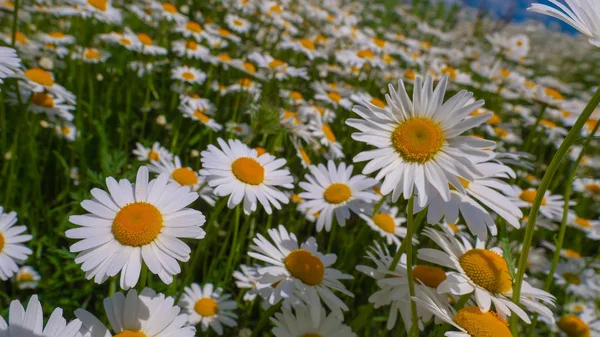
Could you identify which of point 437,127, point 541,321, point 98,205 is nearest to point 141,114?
point 98,205

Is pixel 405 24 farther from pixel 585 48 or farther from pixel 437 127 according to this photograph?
pixel 437 127

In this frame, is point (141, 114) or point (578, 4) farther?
point (141, 114)

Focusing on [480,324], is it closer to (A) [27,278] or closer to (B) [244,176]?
(B) [244,176]

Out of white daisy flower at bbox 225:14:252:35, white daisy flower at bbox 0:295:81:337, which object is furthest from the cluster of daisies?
white daisy flower at bbox 225:14:252:35

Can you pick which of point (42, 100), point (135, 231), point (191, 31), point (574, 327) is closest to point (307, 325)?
point (135, 231)

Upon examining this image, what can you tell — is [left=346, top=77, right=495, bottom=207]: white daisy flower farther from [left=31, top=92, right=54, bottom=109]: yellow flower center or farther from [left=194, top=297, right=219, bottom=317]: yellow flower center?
[left=31, top=92, right=54, bottom=109]: yellow flower center

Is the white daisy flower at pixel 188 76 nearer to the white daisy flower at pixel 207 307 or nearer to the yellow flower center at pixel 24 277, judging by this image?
the yellow flower center at pixel 24 277
